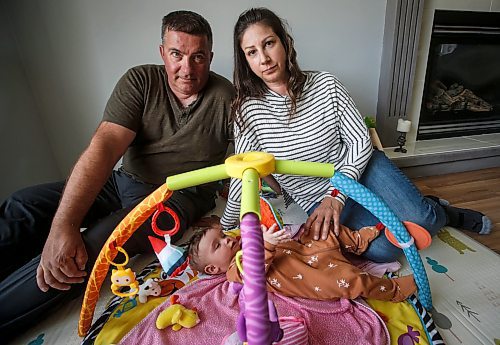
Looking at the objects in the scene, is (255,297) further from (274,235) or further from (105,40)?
(105,40)

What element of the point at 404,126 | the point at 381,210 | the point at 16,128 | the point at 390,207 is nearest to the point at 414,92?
the point at 404,126

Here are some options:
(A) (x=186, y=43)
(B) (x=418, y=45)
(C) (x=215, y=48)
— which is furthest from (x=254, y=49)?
(B) (x=418, y=45)

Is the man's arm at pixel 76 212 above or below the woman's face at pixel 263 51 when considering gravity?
below

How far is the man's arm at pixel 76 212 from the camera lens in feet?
2.66

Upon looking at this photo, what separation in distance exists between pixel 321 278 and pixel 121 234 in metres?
0.53

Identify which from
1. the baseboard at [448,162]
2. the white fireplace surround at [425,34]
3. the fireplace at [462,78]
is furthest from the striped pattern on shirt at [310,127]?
the fireplace at [462,78]

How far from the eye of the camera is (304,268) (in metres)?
0.87

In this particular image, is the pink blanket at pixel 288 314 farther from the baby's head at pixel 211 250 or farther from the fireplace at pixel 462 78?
the fireplace at pixel 462 78

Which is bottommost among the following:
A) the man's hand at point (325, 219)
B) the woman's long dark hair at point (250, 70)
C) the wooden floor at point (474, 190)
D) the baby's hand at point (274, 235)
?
the wooden floor at point (474, 190)

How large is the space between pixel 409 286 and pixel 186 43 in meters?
1.00

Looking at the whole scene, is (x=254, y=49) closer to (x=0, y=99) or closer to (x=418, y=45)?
(x=0, y=99)

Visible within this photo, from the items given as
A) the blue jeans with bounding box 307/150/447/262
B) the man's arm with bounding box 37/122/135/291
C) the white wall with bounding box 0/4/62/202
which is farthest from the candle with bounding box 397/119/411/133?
the white wall with bounding box 0/4/62/202

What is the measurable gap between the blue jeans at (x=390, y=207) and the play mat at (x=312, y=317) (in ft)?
0.30

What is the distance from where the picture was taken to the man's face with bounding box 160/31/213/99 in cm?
100
